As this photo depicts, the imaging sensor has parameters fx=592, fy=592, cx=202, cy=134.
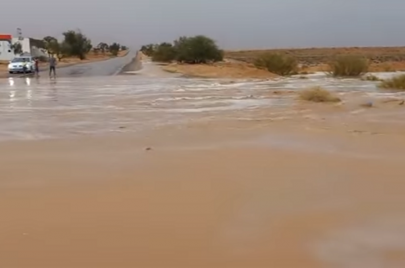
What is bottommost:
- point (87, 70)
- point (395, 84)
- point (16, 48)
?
point (87, 70)

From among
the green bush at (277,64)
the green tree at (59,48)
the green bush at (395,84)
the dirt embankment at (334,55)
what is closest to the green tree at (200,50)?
the dirt embankment at (334,55)

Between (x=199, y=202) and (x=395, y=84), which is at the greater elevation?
(x=199, y=202)

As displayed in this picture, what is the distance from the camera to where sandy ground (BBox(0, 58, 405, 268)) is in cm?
531

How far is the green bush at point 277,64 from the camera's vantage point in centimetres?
4997

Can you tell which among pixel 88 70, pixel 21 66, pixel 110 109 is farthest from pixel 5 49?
pixel 110 109

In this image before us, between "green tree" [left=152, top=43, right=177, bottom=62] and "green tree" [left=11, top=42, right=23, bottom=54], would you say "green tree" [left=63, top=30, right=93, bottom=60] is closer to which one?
"green tree" [left=11, top=42, right=23, bottom=54]

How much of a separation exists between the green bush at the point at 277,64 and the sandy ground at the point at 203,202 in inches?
1510

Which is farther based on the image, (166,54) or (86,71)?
(166,54)

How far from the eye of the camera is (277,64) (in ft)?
165

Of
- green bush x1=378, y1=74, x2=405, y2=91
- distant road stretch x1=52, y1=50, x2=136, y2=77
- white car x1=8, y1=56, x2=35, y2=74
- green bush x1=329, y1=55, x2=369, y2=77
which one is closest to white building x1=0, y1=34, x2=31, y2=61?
distant road stretch x1=52, y1=50, x2=136, y2=77

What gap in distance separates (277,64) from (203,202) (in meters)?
44.3

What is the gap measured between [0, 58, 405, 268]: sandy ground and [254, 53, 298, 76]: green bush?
126 ft

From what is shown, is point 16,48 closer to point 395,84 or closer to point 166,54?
point 166,54

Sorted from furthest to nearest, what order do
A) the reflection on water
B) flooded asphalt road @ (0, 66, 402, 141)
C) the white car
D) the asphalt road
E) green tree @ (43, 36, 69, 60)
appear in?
1. green tree @ (43, 36, 69, 60)
2. the white car
3. the asphalt road
4. the reflection on water
5. flooded asphalt road @ (0, 66, 402, 141)
